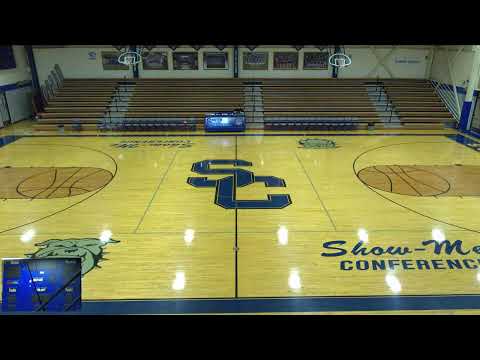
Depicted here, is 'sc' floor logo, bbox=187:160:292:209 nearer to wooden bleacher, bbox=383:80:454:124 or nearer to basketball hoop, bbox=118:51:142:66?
basketball hoop, bbox=118:51:142:66

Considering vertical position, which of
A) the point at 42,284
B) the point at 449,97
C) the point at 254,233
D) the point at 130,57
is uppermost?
the point at 130,57

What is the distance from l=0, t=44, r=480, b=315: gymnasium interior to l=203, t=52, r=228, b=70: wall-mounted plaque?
52 mm

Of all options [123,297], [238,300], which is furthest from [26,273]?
[238,300]

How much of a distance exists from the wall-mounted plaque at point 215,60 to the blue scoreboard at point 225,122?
4.72m

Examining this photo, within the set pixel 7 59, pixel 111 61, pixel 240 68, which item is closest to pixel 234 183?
pixel 240 68

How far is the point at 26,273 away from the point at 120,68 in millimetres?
18070

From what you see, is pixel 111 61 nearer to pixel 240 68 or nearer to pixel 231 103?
pixel 240 68

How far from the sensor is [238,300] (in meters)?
5.01

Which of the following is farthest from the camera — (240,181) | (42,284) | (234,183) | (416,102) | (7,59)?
(416,102)

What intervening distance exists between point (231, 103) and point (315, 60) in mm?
5259

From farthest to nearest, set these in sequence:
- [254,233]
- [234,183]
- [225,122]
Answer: [225,122], [234,183], [254,233]

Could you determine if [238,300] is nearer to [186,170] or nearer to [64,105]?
[186,170]

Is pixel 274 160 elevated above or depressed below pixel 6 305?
below

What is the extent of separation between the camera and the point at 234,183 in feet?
30.7
